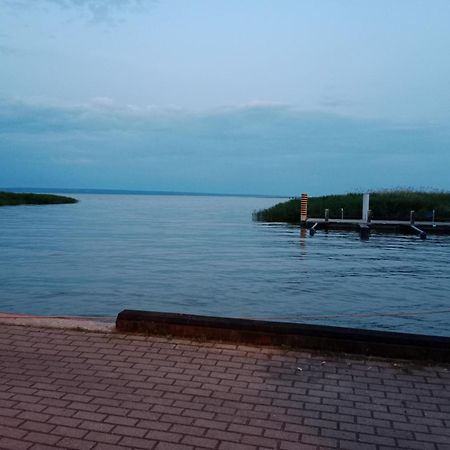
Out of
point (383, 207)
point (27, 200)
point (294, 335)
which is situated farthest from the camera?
point (27, 200)

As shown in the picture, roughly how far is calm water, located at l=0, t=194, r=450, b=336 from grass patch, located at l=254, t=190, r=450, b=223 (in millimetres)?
12767

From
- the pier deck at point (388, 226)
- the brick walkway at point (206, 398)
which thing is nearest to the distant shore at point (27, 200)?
the pier deck at point (388, 226)

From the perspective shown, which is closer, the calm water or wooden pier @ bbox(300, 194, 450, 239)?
the calm water

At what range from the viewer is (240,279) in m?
15.3

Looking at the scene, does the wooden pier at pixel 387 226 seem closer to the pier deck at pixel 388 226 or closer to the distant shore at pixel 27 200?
the pier deck at pixel 388 226

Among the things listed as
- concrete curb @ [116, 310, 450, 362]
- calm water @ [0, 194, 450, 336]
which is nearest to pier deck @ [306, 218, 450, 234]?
calm water @ [0, 194, 450, 336]

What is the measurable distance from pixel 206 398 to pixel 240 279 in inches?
430

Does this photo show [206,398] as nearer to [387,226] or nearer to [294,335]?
[294,335]

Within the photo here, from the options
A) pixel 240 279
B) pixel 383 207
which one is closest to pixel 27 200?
pixel 383 207

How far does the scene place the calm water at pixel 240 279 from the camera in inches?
441

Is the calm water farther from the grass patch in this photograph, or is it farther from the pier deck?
the grass patch

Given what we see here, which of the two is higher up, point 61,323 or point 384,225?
point 61,323

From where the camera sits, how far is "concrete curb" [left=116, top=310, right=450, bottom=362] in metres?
5.47

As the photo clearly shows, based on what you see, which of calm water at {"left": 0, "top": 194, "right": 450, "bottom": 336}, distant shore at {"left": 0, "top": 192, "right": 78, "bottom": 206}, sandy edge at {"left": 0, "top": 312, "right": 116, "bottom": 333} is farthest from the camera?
distant shore at {"left": 0, "top": 192, "right": 78, "bottom": 206}
